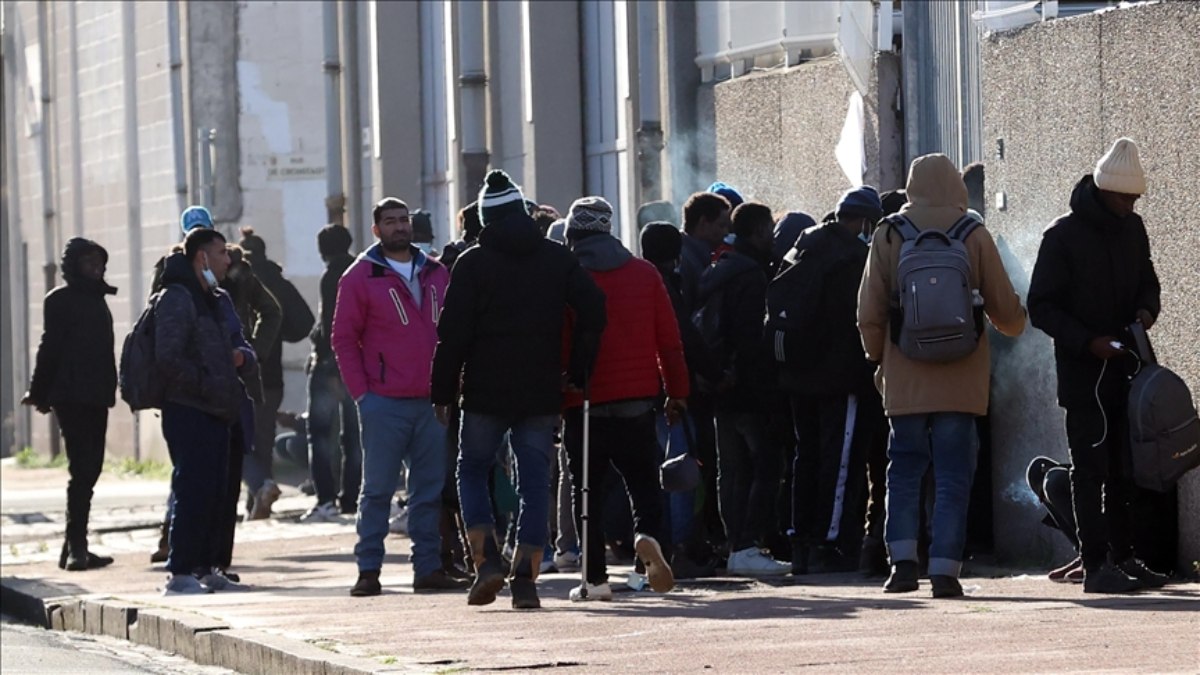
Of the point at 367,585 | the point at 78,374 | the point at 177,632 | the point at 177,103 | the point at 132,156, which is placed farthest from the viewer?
the point at 132,156

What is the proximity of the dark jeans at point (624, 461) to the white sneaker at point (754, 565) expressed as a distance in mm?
1325

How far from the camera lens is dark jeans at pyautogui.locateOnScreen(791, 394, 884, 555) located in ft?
41.0

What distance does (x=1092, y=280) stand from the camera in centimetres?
1074

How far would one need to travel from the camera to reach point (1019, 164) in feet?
41.4

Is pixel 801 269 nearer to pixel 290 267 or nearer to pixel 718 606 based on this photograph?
pixel 718 606

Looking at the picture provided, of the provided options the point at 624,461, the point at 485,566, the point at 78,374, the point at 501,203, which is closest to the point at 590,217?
the point at 501,203

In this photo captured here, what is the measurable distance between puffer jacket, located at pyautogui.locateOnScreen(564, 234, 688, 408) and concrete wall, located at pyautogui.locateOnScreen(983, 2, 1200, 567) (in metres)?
1.76

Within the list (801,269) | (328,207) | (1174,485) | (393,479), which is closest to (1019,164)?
(801,269)

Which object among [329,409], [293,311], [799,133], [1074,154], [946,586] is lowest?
[946,586]

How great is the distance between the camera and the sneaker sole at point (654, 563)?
38.0 ft

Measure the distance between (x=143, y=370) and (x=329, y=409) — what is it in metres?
5.21

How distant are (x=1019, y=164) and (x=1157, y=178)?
1.27 m

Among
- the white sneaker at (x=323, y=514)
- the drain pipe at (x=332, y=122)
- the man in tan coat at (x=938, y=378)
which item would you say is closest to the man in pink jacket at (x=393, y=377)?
the man in tan coat at (x=938, y=378)

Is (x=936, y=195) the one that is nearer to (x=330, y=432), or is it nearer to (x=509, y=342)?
(x=509, y=342)
